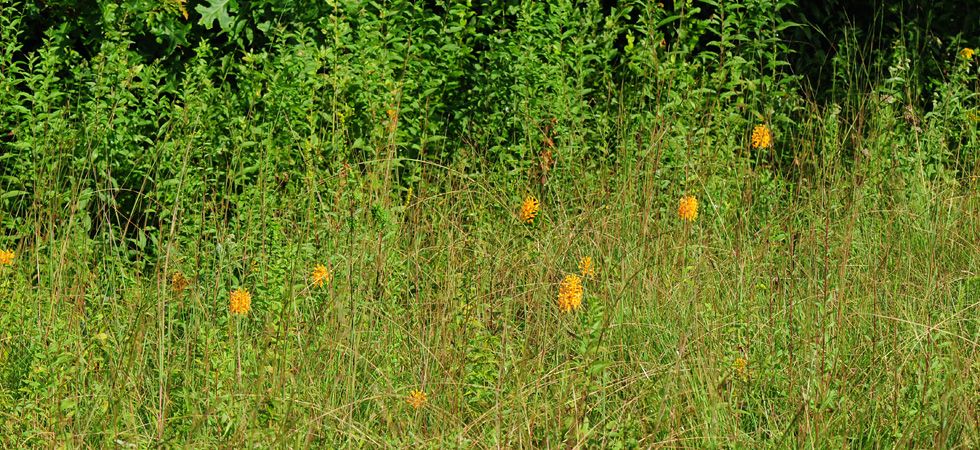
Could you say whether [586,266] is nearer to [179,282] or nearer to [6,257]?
[179,282]

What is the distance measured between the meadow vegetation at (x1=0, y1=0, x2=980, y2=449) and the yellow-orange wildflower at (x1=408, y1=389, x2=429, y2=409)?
0.04 feet

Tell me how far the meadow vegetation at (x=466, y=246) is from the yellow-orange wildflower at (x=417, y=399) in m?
0.01

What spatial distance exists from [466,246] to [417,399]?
122 centimetres

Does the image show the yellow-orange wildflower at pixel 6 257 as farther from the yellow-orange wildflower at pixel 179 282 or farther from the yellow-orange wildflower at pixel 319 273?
the yellow-orange wildflower at pixel 319 273

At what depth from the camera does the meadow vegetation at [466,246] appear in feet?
6.87

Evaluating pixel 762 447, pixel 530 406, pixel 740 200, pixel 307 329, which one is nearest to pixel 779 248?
pixel 740 200

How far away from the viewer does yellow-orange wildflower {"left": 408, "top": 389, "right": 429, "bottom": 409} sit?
1996 mm

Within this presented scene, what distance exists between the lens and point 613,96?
4.20 m

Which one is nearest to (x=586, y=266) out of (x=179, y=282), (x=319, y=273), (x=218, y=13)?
(x=319, y=273)

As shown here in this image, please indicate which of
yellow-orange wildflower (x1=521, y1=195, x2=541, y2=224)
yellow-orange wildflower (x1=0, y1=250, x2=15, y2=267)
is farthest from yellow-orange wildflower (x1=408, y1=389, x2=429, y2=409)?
yellow-orange wildflower (x1=0, y1=250, x2=15, y2=267)

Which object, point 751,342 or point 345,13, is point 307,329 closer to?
point 751,342

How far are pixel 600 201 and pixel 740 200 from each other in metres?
0.52

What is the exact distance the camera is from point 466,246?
3.22 meters

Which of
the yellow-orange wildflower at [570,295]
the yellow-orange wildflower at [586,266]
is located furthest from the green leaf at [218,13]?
the yellow-orange wildflower at [570,295]
